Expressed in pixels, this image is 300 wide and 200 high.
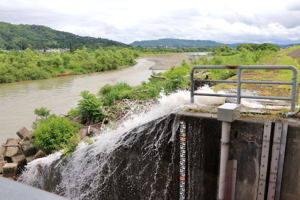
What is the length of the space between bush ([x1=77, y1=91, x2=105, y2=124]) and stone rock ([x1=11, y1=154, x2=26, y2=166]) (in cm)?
321

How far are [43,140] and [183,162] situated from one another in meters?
6.34

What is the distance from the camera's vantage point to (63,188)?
22.8ft

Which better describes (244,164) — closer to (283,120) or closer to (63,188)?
(283,120)

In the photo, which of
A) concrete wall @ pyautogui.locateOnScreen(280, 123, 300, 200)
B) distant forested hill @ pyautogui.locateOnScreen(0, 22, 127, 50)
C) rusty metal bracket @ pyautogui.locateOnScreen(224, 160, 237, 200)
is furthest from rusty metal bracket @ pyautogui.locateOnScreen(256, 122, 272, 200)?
distant forested hill @ pyautogui.locateOnScreen(0, 22, 127, 50)

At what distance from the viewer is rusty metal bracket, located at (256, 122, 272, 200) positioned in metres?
4.37

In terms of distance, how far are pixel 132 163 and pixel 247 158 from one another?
2629mm

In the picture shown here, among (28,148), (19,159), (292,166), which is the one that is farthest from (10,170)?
(292,166)

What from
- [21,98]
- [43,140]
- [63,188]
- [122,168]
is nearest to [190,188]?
[122,168]

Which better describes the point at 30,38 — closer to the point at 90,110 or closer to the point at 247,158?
the point at 90,110

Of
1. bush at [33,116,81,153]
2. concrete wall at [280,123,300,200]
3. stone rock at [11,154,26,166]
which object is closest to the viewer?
concrete wall at [280,123,300,200]

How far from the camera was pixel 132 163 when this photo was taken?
598 cm

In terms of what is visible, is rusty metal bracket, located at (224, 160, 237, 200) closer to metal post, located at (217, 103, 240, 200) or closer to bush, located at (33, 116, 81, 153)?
metal post, located at (217, 103, 240, 200)

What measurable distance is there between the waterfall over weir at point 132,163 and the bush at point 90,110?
4.56 m

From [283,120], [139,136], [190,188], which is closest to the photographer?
[283,120]
